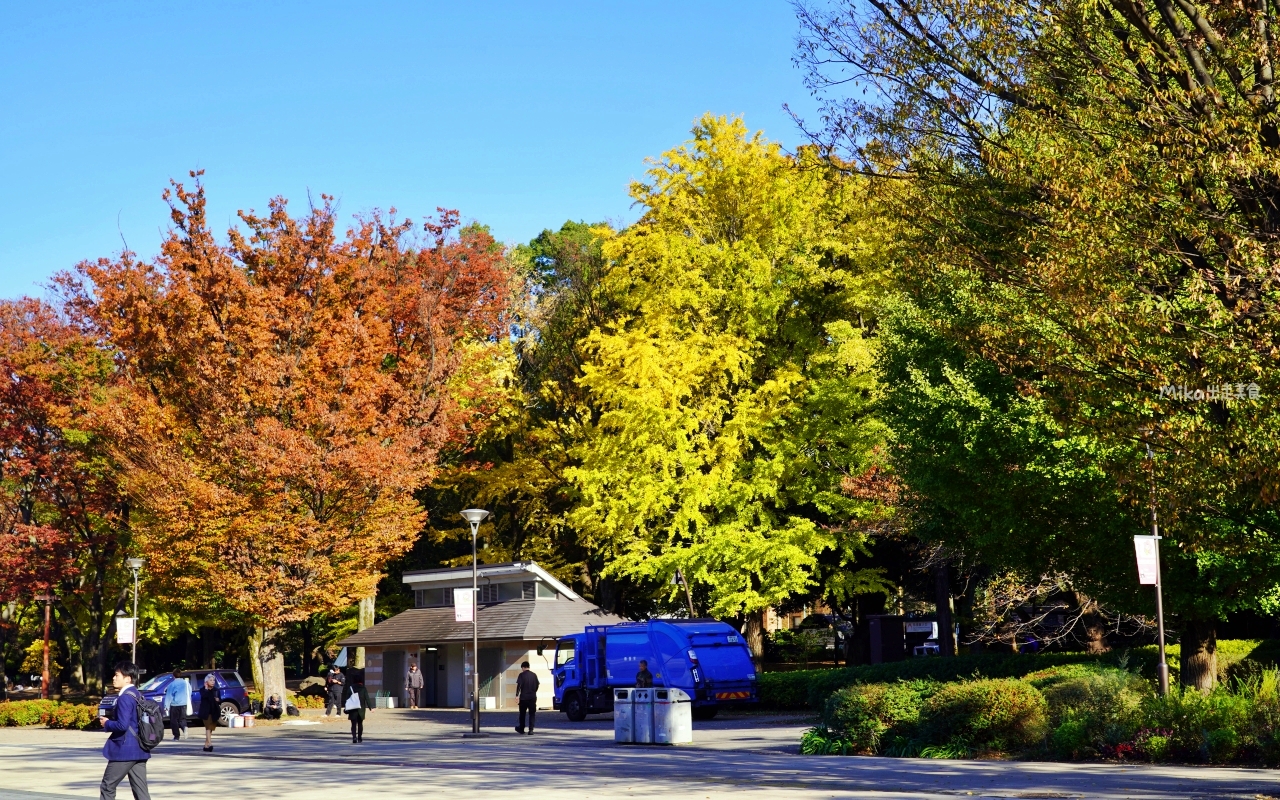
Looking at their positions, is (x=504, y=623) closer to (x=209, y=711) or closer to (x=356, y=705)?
(x=356, y=705)

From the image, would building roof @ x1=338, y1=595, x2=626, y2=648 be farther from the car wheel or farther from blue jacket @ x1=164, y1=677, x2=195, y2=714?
blue jacket @ x1=164, y1=677, x2=195, y2=714

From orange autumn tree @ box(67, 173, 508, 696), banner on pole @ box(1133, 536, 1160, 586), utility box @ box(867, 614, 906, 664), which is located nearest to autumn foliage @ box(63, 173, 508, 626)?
orange autumn tree @ box(67, 173, 508, 696)

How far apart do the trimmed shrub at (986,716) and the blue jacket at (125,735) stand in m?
12.6

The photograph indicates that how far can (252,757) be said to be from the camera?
A: 24531mm

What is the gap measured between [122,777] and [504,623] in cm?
3049

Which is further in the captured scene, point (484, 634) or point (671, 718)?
point (484, 634)

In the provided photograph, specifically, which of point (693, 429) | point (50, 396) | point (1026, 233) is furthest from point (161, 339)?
point (1026, 233)

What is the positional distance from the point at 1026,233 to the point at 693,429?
21.1 m

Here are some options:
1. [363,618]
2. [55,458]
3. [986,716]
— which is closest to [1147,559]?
[986,716]

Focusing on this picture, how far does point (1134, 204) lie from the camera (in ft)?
44.5

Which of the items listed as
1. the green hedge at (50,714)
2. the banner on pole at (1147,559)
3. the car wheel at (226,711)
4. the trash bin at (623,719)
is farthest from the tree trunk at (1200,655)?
the green hedge at (50,714)

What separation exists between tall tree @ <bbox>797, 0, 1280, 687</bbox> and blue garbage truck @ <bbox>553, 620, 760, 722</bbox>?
1871 cm

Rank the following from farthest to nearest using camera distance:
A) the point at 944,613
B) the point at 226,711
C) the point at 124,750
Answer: the point at 226,711, the point at 944,613, the point at 124,750

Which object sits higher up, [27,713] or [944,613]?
[944,613]
